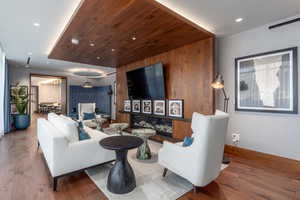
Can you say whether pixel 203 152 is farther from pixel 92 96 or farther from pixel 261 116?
pixel 92 96

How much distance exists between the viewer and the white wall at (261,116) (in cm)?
262

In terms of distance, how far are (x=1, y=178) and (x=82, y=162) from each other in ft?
4.46

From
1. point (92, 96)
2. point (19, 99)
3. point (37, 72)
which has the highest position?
point (37, 72)

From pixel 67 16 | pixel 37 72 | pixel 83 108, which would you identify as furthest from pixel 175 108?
pixel 37 72

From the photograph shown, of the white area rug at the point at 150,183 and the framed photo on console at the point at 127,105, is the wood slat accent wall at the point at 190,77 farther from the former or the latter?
the framed photo on console at the point at 127,105

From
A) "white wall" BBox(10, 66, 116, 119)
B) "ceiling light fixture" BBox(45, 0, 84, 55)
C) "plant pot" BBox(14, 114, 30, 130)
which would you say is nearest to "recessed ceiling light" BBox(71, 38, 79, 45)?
"ceiling light fixture" BBox(45, 0, 84, 55)

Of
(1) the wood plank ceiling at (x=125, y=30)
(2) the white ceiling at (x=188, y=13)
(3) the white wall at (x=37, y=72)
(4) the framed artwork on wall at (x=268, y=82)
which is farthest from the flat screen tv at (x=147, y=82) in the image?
(3) the white wall at (x=37, y=72)

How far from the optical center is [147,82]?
15.6 ft

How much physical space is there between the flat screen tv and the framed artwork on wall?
6.40ft

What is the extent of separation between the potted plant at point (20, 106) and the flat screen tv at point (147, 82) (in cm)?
437

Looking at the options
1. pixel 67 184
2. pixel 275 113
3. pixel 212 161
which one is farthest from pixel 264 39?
pixel 67 184

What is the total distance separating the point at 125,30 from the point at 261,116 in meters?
3.28

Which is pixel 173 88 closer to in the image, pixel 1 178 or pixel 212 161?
pixel 212 161

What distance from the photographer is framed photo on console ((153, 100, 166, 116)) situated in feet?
14.3
